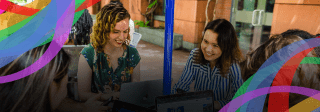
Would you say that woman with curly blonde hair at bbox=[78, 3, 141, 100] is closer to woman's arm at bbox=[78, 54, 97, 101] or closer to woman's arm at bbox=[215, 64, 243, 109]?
woman's arm at bbox=[78, 54, 97, 101]


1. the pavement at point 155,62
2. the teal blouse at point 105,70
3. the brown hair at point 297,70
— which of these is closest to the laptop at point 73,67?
the teal blouse at point 105,70

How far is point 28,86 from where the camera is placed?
2.98ft

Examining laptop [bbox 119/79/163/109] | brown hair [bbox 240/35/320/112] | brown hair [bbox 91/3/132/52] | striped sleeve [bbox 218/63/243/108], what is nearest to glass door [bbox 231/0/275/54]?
striped sleeve [bbox 218/63/243/108]

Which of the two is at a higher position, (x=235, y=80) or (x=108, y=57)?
(x=108, y=57)

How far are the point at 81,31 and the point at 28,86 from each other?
119 inches

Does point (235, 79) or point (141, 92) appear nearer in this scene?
point (141, 92)

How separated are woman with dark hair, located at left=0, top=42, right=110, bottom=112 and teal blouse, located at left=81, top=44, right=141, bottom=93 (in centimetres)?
70

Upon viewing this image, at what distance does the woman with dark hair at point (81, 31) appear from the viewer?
368 centimetres

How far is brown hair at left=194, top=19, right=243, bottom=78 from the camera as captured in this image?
63.1 inches

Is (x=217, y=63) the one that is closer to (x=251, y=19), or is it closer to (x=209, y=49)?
(x=209, y=49)

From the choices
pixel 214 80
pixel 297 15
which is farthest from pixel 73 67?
pixel 297 15

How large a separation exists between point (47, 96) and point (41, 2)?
1.82 m

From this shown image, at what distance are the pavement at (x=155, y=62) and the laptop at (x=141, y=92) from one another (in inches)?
99.2

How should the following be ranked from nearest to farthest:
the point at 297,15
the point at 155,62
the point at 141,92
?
1. the point at 141,92
2. the point at 297,15
3. the point at 155,62
